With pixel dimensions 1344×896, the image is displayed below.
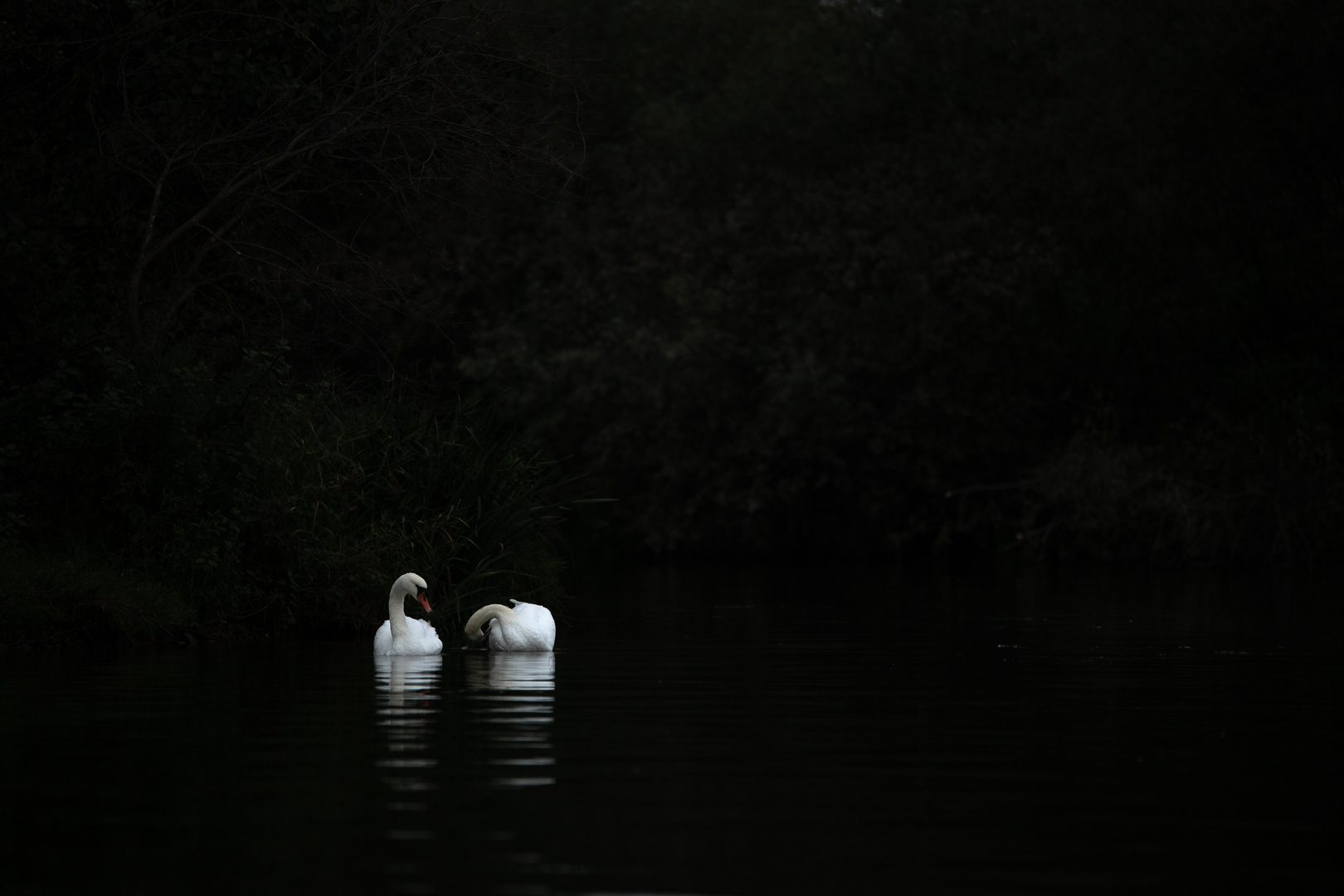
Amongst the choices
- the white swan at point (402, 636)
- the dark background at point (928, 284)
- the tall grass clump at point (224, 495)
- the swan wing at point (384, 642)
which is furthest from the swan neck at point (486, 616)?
the dark background at point (928, 284)

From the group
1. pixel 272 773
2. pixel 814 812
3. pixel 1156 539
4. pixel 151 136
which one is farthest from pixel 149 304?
pixel 1156 539

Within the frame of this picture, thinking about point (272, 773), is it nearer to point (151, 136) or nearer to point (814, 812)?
point (814, 812)

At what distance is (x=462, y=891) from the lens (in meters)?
6.61

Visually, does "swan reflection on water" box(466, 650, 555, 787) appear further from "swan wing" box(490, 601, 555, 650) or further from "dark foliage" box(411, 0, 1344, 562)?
"dark foliage" box(411, 0, 1344, 562)

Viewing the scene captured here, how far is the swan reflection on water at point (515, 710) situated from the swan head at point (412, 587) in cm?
64

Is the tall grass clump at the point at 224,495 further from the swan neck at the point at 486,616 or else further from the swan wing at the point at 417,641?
the swan wing at the point at 417,641

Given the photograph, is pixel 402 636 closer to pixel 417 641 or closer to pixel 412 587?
pixel 417 641

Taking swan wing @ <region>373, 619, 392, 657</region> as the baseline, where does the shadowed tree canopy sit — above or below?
above

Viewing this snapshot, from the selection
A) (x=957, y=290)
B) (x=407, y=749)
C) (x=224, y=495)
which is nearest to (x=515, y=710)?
(x=407, y=749)

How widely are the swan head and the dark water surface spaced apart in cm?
68

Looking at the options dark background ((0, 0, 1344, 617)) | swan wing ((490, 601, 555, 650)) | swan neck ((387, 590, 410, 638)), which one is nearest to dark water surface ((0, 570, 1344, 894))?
swan neck ((387, 590, 410, 638))

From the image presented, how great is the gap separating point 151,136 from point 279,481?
3.63 meters

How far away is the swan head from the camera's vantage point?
17.4 m

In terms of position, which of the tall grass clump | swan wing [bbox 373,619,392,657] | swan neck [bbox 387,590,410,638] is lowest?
swan wing [bbox 373,619,392,657]
